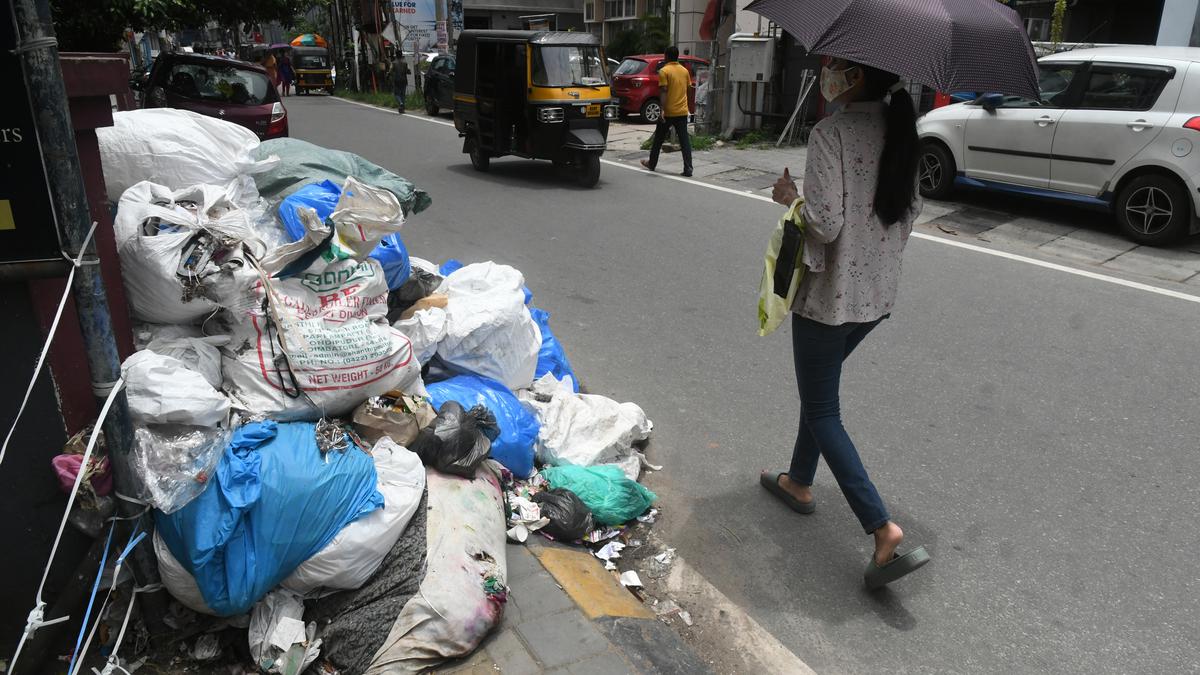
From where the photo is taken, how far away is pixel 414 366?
3213 millimetres

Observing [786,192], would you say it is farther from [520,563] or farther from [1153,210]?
[1153,210]

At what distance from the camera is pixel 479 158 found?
39.6ft

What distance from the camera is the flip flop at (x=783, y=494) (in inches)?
140

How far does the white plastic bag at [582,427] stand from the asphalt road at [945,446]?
0.73ft

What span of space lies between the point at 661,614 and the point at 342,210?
1.86 meters

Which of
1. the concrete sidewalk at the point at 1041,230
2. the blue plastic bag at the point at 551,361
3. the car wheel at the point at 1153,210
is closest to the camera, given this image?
the blue plastic bag at the point at 551,361

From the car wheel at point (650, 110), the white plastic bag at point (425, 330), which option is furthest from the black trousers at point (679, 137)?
the white plastic bag at point (425, 330)

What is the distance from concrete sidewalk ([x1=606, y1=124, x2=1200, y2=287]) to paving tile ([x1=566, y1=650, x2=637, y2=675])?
6.49 metres

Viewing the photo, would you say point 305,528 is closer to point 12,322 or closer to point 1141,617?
point 12,322

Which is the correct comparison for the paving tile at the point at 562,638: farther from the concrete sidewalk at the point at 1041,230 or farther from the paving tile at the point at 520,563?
the concrete sidewalk at the point at 1041,230

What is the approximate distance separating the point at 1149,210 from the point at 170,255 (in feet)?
26.9

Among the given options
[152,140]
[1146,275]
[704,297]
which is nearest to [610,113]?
[704,297]

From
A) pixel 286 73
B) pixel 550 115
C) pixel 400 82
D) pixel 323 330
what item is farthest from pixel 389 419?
pixel 286 73

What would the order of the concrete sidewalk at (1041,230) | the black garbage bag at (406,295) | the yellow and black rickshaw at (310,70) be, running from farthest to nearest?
1. the yellow and black rickshaw at (310,70)
2. the concrete sidewalk at (1041,230)
3. the black garbage bag at (406,295)
